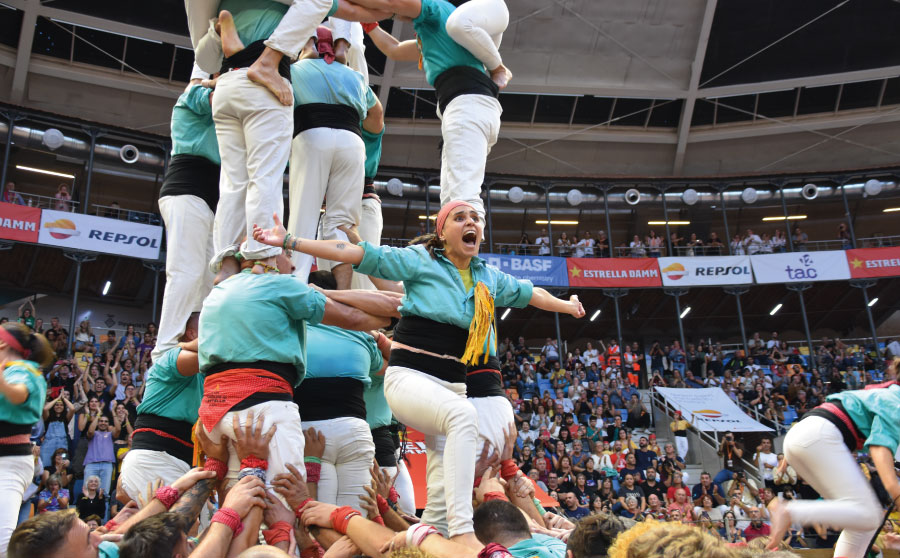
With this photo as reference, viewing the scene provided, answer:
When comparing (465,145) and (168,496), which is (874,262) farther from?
(168,496)

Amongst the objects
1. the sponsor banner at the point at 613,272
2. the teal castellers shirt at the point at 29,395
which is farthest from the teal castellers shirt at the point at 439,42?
the sponsor banner at the point at 613,272

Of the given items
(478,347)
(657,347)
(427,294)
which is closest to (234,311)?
(427,294)

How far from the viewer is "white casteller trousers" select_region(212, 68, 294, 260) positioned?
4.32m

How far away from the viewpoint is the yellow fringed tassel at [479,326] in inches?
137

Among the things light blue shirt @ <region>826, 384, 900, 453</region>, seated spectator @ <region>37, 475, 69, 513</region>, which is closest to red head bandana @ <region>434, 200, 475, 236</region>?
light blue shirt @ <region>826, 384, 900, 453</region>

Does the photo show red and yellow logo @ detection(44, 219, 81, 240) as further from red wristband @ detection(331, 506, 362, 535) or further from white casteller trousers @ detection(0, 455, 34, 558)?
red wristband @ detection(331, 506, 362, 535)

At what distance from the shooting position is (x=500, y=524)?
3023 mm

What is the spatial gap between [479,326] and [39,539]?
6.52ft

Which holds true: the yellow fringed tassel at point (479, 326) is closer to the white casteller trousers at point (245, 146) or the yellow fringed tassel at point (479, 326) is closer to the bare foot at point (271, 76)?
the white casteller trousers at point (245, 146)

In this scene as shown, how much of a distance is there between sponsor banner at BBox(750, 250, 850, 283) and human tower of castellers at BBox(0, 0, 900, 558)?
18909mm

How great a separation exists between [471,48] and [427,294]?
7.69 ft

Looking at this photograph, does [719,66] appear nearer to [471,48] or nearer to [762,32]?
[762,32]

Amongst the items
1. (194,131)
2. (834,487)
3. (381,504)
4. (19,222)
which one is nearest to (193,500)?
(381,504)

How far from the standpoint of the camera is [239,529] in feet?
9.70
